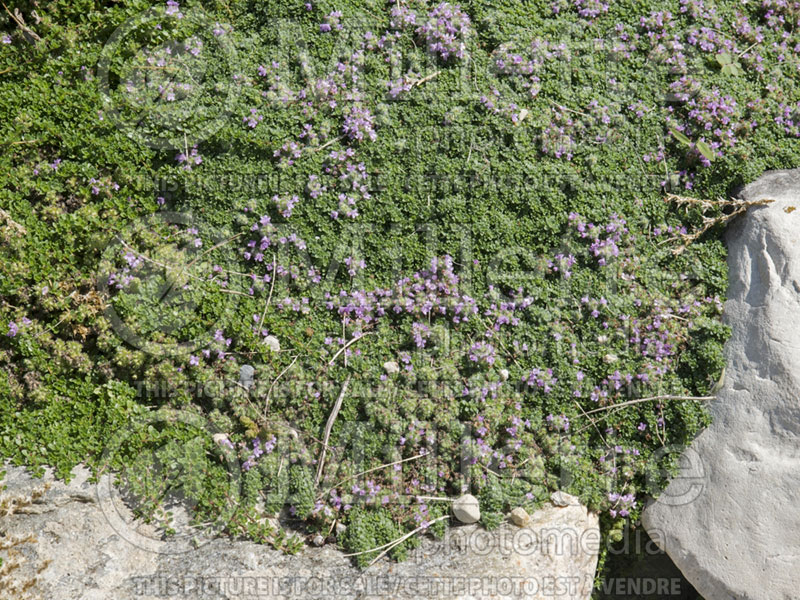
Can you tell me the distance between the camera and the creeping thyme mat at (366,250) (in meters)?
5.29

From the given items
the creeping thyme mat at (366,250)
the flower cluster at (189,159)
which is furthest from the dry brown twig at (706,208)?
the flower cluster at (189,159)

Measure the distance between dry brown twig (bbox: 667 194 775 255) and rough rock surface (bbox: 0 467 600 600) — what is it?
8.75ft

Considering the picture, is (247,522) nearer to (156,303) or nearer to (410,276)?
(156,303)

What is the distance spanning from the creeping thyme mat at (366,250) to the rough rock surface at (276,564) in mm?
179

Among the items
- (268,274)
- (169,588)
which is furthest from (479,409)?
(169,588)

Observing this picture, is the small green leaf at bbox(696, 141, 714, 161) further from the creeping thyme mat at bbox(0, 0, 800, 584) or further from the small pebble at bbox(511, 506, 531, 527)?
the small pebble at bbox(511, 506, 531, 527)

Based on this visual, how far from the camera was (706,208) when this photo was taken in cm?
582

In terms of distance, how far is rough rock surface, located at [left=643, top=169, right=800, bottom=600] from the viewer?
500 cm

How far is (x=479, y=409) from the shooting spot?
543 cm

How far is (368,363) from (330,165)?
1.82 m

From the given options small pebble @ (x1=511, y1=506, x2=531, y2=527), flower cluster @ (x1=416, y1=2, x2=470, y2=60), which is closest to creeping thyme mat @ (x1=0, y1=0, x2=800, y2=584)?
flower cluster @ (x1=416, y1=2, x2=470, y2=60)

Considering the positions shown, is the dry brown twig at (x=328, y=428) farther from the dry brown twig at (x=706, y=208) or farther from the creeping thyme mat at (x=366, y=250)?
the dry brown twig at (x=706, y=208)

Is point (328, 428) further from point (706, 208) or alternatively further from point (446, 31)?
point (706, 208)

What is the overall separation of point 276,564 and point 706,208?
4.82m
